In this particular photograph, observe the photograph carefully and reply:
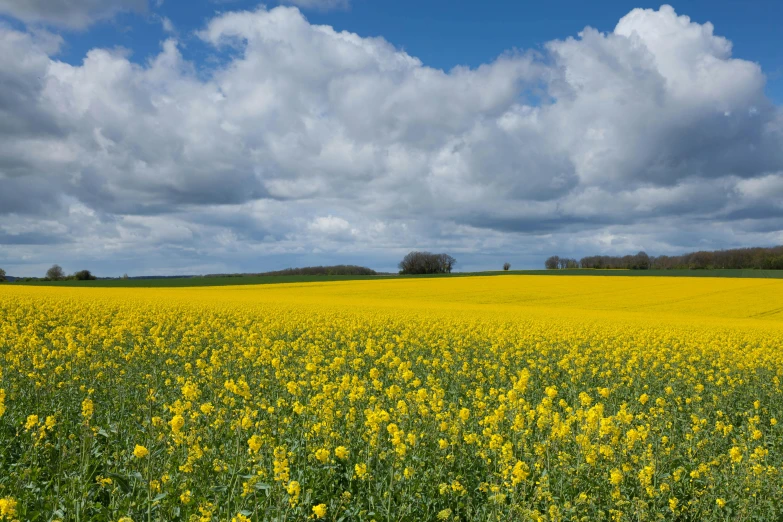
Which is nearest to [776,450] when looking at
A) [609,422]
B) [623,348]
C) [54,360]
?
[609,422]

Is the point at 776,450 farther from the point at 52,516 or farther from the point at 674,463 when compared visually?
the point at 52,516

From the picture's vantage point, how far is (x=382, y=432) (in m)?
6.30

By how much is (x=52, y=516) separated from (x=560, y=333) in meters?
16.4

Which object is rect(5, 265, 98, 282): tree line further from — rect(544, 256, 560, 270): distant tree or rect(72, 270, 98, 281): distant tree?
rect(544, 256, 560, 270): distant tree

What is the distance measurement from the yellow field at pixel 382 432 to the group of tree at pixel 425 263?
75.9 m

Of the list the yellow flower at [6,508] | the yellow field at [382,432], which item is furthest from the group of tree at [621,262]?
the yellow flower at [6,508]

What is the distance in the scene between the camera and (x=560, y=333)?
18391 millimetres

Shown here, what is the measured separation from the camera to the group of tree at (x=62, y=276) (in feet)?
307

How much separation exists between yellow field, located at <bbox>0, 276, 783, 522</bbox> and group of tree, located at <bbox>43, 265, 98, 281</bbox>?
3421 inches

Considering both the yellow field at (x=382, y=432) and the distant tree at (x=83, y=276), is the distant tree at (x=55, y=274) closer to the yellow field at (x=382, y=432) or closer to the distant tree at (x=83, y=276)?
the distant tree at (x=83, y=276)

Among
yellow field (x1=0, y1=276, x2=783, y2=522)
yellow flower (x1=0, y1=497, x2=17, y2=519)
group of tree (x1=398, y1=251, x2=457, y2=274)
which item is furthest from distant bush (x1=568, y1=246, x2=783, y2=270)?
yellow flower (x1=0, y1=497, x2=17, y2=519)

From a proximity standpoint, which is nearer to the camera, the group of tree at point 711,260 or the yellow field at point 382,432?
the yellow field at point 382,432

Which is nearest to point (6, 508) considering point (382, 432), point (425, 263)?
point (382, 432)

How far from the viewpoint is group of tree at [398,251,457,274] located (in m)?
93.8
